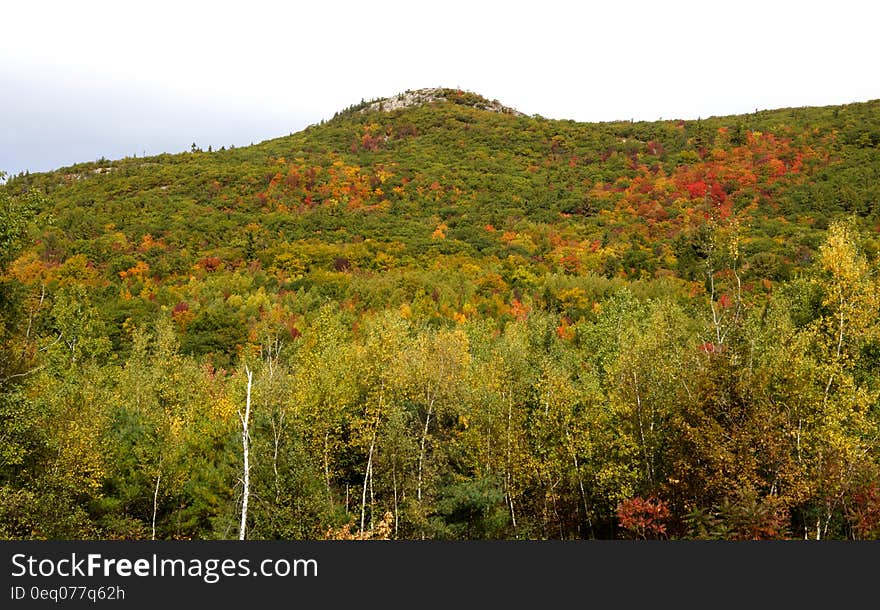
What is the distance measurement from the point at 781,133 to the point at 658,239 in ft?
158

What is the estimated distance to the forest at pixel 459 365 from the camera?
54.9 feet

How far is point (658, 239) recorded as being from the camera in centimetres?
9006

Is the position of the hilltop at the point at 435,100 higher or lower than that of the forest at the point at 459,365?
higher

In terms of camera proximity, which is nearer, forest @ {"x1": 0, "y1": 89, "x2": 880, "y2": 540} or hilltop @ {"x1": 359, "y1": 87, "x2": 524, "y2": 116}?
forest @ {"x1": 0, "y1": 89, "x2": 880, "y2": 540}

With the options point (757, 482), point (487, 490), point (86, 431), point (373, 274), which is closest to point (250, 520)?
point (487, 490)

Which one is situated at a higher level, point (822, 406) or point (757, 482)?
point (822, 406)

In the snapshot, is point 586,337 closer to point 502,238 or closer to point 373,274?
point 373,274

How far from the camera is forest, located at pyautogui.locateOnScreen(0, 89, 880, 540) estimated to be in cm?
1672

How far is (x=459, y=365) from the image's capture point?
29.3 m

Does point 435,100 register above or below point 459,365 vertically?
above

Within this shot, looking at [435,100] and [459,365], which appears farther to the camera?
[435,100]

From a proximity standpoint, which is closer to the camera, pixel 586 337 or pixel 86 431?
Answer: pixel 86 431

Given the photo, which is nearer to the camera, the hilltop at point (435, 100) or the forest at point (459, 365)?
the forest at point (459, 365)

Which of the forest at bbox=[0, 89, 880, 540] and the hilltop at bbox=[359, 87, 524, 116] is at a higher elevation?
the hilltop at bbox=[359, 87, 524, 116]
